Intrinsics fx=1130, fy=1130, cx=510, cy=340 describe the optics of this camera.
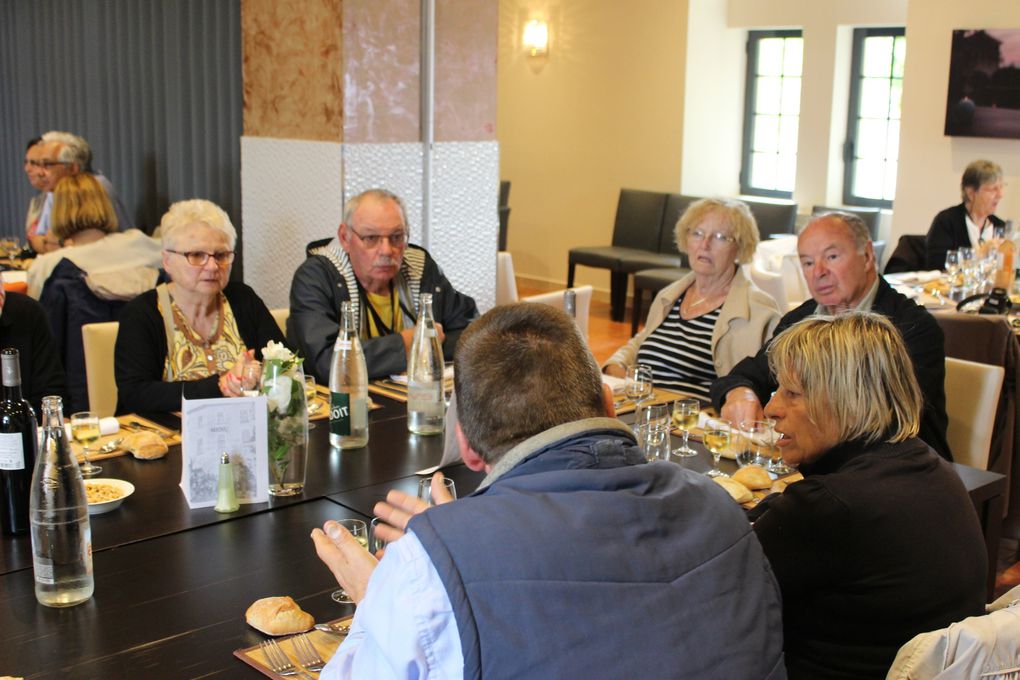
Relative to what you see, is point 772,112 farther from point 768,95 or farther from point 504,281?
point 504,281

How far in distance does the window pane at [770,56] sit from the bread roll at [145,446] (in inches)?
282

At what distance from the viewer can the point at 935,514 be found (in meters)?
1.79

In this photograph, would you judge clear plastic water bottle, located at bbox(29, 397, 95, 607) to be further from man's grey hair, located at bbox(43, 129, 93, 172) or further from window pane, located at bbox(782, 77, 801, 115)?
window pane, located at bbox(782, 77, 801, 115)

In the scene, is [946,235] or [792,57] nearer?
[946,235]

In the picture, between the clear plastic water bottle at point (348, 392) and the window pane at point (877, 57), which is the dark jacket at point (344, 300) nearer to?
the clear plastic water bottle at point (348, 392)

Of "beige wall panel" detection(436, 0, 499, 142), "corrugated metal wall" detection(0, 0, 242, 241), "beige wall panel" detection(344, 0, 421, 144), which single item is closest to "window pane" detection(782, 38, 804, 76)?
"beige wall panel" detection(436, 0, 499, 142)

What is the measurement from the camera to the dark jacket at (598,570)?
3.85 feet

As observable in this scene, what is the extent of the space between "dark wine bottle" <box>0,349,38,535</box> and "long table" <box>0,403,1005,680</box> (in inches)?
1.8

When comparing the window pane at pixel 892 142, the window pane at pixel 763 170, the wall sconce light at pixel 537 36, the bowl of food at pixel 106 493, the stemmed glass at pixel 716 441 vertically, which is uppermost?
the wall sconce light at pixel 537 36

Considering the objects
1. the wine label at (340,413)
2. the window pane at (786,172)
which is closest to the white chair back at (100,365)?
the wine label at (340,413)

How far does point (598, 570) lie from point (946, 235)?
5964mm

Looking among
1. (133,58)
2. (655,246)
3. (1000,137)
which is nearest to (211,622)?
(133,58)

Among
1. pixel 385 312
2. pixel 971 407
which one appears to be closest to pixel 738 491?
pixel 971 407

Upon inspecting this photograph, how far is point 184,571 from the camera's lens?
1923mm
